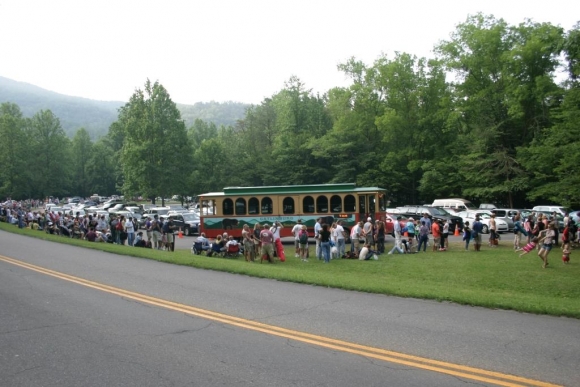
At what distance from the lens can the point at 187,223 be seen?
35656 mm

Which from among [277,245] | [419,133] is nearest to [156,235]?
[277,245]

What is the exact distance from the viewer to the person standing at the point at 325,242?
1931 cm

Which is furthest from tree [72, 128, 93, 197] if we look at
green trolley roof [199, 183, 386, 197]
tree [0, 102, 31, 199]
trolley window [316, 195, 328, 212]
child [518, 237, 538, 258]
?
child [518, 237, 538, 258]

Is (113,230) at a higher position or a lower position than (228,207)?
lower

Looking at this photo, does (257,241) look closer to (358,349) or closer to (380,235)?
(380,235)

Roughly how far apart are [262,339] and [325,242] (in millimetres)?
12479

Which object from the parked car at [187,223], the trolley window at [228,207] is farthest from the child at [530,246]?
the parked car at [187,223]

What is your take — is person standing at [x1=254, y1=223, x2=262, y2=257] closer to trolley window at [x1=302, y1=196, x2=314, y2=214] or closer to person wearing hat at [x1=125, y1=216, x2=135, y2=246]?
trolley window at [x1=302, y1=196, x2=314, y2=214]

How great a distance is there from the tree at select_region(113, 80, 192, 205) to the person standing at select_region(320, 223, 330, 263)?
42905 millimetres

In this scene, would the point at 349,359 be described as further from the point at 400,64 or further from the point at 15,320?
the point at 400,64

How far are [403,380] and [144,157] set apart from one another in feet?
187

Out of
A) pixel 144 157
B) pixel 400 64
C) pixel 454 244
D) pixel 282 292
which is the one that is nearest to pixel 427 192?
pixel 400 64

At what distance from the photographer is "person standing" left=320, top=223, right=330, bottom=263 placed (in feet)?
63.4

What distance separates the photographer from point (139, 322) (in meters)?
8.16
